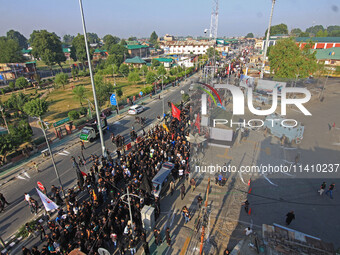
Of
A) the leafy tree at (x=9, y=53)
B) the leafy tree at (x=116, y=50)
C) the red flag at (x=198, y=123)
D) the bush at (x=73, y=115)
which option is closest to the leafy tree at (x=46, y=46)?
the leafy tree at (x=9, y=53)

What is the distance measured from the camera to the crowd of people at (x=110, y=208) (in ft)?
31.6

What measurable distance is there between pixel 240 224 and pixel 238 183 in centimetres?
358

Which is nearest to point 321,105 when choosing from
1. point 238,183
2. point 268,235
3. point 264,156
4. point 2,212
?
point 264,156

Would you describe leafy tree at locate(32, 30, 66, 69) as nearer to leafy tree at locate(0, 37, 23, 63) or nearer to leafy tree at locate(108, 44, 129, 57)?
leafy tree at locate(0, 37, 23, 63)

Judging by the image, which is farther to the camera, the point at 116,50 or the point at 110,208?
the point at 116,50

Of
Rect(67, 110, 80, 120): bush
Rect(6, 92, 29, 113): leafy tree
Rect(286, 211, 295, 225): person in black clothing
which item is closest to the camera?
Rect(286, 211, 295, 225): person in black clothing

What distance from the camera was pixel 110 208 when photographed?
1120 cm

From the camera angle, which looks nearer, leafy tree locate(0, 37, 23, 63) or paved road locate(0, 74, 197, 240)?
paved road locate(0, 74, 197, 240)

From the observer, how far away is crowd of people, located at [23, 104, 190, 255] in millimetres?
9625

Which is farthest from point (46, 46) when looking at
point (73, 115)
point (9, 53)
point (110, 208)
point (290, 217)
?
point (290, 217)

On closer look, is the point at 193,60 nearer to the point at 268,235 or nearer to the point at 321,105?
the point at 321,105

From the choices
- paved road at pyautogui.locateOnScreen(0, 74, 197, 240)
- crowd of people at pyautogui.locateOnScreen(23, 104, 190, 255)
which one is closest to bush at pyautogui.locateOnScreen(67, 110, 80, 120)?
paved road at pyautogui.locateOnScreen(0, 74, 197, 240)

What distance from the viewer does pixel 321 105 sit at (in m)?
13.1

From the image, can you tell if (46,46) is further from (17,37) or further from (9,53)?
(17,37)
